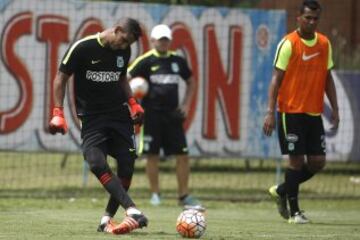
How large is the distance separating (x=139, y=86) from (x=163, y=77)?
0.45m

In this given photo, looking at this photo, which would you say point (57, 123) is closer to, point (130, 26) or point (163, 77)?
point (130, 26)

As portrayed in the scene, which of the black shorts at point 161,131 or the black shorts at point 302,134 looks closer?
the black shorts at point 302,134

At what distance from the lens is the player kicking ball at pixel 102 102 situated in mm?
10031

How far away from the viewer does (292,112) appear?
467 inches

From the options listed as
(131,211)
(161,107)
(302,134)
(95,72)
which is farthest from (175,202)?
(131,211)

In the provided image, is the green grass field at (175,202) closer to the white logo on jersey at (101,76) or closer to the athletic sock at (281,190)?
the athletic sock at (281,190)

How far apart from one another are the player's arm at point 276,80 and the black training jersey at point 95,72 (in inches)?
79.4

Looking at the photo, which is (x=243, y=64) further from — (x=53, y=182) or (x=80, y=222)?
(x=80, y=222)

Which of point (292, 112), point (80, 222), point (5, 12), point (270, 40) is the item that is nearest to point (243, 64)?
point (270, 40)

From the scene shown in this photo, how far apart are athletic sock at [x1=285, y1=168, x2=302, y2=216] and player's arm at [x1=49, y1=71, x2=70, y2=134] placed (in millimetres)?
3147

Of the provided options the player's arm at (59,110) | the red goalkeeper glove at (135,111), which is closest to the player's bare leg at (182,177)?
the red goalkeeper glove at (135,111)

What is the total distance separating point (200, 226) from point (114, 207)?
1.04m

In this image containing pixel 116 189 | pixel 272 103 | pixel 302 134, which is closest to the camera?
pixel 116 189

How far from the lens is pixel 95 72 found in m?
10.2
